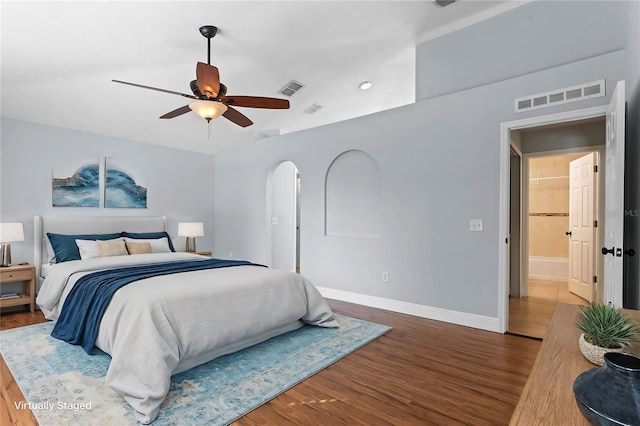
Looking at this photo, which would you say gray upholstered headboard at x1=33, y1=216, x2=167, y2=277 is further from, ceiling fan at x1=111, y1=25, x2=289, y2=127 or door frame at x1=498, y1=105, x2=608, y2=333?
door frame at x1=498, y1=105, x2=608, y2=333

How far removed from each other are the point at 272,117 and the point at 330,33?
2.13 m

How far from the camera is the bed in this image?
2.14 metres

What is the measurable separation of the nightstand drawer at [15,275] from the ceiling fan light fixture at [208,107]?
299 cm

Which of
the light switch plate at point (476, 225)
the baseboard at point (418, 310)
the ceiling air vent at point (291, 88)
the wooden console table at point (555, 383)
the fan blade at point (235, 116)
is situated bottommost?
the baseboard at point (418, 310)

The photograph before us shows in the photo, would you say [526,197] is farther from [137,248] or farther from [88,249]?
[88,249]

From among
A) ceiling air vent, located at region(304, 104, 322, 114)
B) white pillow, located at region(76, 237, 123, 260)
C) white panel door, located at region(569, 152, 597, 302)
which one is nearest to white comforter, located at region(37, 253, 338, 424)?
white pillow, located at region(76, 237, 123, 260)

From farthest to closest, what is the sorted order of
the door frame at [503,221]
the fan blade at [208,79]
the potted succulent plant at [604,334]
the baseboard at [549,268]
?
the baseboard at [549,268] < the door frame at [503,221] < the fan blade at [208,79] < the potted succulent plant at [604,334]

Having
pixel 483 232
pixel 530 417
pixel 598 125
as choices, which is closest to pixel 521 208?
pixel 598 125

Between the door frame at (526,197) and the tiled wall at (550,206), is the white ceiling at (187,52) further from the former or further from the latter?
the tiled wall at (550,206)

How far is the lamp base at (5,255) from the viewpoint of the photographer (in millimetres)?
3926

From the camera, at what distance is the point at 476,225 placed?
3.58 m

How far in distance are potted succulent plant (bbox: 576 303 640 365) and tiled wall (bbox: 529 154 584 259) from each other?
20.2 feet

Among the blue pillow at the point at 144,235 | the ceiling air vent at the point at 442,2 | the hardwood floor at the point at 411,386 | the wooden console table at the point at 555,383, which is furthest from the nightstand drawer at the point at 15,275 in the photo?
the ceiling air vent at the point at 442,2

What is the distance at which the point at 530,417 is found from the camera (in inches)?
31.6
